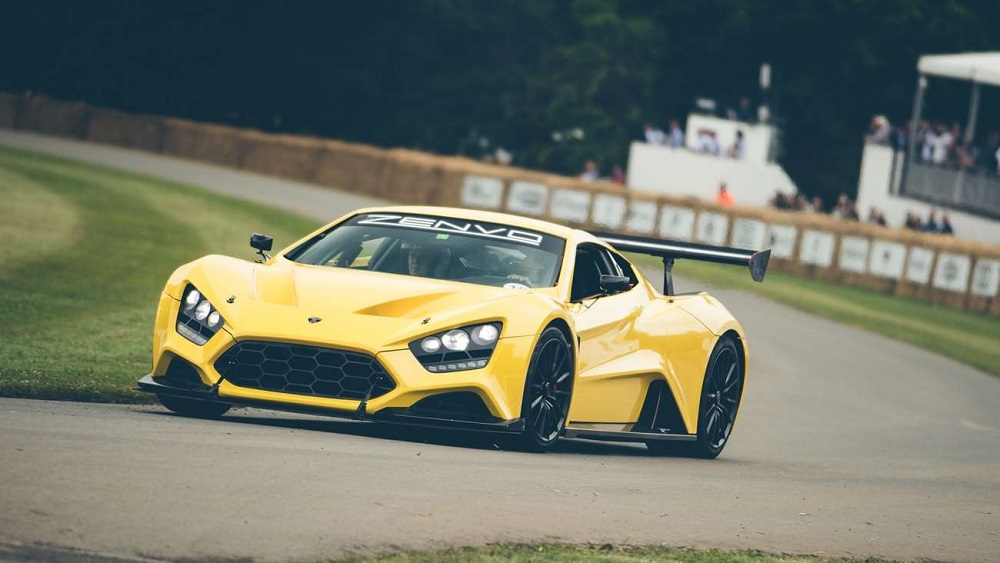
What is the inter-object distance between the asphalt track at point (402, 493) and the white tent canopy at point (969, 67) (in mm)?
31352

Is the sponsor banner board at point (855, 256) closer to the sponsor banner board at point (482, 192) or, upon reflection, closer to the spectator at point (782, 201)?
the spectator at point (782, 201)

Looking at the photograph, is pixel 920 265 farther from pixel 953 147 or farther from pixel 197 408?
pixel 197 408

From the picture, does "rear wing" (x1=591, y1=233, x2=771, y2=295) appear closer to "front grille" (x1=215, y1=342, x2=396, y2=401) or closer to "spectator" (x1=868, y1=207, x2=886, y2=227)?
"front grille" (x1=215, y1=342, x2=396, y2=401)

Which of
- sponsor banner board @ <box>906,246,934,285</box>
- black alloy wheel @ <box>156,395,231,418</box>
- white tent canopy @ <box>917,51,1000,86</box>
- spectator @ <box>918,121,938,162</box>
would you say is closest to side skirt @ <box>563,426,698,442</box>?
black alloy wheel @ <box>156,395,231,418</box>

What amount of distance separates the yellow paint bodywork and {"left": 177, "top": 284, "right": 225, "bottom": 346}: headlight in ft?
0.13

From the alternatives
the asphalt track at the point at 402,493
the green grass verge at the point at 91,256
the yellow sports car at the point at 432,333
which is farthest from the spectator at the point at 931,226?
the yellow sports car at the point at 432,333

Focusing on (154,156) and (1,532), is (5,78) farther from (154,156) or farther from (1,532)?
(1,532)

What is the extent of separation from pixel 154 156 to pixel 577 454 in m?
40.5

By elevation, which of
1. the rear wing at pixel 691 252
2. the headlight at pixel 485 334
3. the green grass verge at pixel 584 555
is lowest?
the green grass verge at pixel 584 555

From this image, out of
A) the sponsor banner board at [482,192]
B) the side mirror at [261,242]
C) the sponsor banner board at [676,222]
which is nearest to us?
the side mirror at [261,242]

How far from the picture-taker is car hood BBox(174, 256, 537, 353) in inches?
383

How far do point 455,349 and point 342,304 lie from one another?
683mm

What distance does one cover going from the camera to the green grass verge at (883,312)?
28016mm

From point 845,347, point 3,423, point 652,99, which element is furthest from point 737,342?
point 652,99
